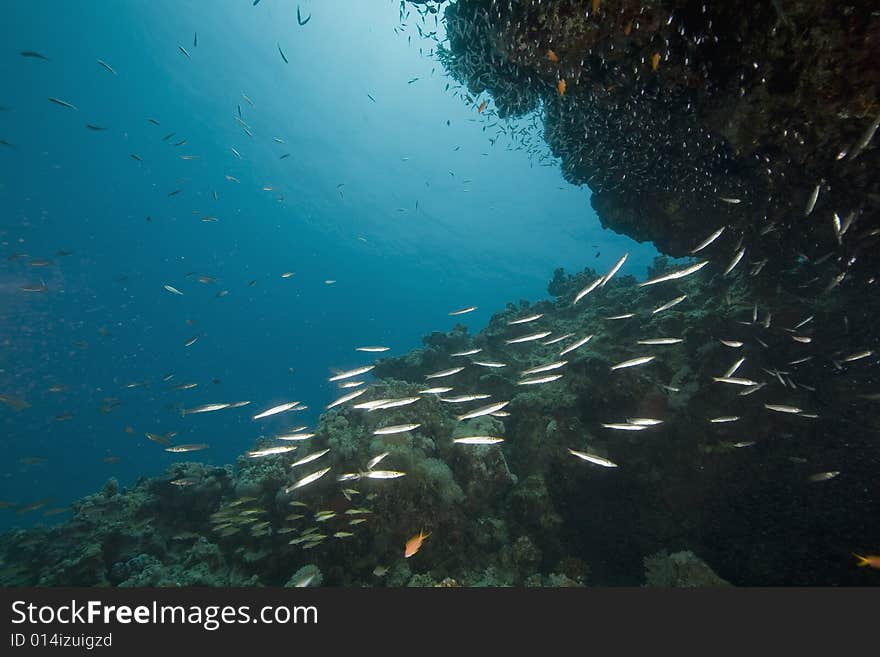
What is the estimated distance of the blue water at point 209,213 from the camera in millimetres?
45344

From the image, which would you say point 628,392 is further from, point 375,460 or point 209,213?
point 209,213

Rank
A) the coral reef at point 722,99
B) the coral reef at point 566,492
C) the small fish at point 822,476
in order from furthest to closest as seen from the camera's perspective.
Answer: the coral reef at point 566,492, the small fish at point 822,476, the coral reef at point 722,99

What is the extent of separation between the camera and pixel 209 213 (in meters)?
87.8

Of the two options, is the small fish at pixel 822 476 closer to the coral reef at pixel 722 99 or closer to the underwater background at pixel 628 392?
the underwater background at pixel 628 392

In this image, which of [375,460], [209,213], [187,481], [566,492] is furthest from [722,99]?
[209,213]

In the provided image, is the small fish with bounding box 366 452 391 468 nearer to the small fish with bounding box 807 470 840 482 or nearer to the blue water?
the small fish with bounding box 807 470 840 482

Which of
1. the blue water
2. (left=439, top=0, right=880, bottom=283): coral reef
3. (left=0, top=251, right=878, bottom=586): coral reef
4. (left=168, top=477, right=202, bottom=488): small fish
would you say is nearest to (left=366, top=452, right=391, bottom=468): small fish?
(left=0, top=251, right=878, bottom=586): coral reef

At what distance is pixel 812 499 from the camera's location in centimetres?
623

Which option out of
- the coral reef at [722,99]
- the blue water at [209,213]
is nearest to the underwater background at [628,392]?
the coral reef at [722,99]

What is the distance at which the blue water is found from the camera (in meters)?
45.3

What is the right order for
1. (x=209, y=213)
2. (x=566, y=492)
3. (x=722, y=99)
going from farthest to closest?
(x=209, y=213) → (x=566, y=492) → (x=722, y=99)

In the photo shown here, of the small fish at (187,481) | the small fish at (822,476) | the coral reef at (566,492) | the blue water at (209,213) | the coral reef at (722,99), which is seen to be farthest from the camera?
the blue water at (209,213)

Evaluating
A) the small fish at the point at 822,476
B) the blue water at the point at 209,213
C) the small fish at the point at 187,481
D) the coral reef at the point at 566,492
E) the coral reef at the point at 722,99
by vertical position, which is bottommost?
the small fish at the point at 822,476

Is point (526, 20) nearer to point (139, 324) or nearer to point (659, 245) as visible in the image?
point (659, 245)
